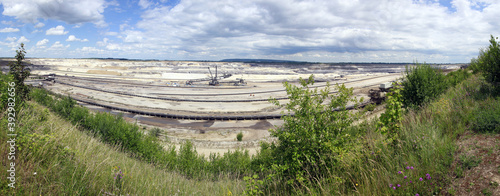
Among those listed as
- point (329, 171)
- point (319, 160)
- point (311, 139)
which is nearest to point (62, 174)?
point (311, 139)

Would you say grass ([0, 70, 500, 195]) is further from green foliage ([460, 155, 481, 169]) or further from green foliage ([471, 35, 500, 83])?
green foliage ([471, 35, 500, 83])

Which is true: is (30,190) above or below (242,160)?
above

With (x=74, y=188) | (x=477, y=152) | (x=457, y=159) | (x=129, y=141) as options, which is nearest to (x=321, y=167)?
(x=457, y=159)

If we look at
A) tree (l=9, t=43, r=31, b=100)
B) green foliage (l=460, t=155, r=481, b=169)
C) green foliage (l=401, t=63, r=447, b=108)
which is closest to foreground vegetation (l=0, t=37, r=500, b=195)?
green foliage (l=460, t=155, r=481, b=169)

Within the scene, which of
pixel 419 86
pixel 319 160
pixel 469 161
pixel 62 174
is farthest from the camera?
pixel 419 86

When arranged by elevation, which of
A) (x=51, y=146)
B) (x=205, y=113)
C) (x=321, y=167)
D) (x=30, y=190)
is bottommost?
(x=205, y=113)

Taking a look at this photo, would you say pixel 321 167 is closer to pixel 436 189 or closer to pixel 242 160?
pixel 436 189

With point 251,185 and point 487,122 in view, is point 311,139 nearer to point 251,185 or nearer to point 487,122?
point 251,185
